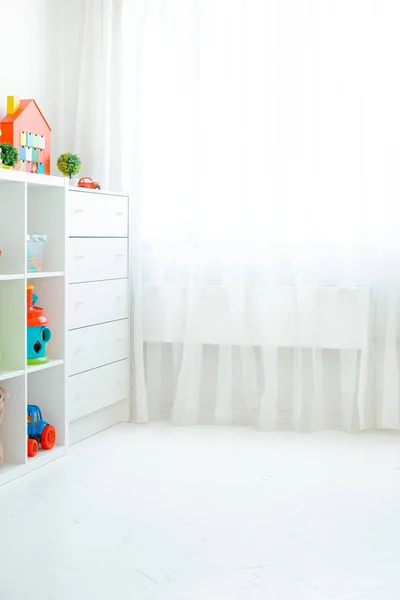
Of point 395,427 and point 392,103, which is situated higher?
point 392,103

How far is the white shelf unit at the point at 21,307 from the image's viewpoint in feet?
9.25

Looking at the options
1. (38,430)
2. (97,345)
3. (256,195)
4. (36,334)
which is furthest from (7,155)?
(256,195)

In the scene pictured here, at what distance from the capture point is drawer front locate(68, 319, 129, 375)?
3.18m

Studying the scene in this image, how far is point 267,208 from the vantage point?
3.54 metres

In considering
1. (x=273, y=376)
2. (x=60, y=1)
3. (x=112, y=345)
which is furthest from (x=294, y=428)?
(x=60, y=1)

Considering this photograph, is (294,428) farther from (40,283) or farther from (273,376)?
(40,283)

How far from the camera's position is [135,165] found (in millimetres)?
3613

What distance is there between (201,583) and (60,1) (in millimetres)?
2735

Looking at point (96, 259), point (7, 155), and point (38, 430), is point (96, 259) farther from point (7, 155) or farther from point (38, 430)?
point (38, 430)

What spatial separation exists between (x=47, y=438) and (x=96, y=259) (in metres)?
0.77

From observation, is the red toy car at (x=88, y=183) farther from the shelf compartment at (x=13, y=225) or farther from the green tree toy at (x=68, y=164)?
the shelf compartment at (x=13, y=225)

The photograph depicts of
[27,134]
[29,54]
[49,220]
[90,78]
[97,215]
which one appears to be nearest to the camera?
[49,220]

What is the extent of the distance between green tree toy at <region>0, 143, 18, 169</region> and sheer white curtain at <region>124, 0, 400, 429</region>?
31.4 inches

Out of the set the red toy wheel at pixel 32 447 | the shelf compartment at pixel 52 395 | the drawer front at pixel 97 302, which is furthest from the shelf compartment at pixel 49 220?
the red toy wheel at pixel 32 447
